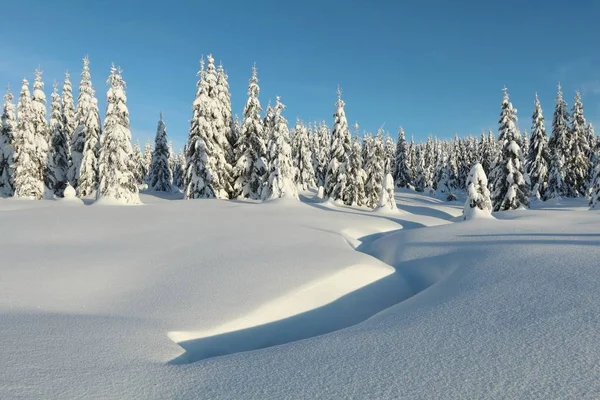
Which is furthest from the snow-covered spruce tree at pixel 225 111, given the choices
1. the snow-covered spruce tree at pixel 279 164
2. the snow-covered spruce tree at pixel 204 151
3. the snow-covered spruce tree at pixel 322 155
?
the snow-covered spruce tree at pixel 322 155

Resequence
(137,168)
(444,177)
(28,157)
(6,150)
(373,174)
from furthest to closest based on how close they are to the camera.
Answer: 1. (444,177)
2. (137,168)
3. (373,174)
4. (6,150)
5. (28,157)

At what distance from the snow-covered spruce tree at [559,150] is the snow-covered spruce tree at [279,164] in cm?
3274

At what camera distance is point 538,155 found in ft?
147

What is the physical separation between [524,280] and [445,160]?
238ft

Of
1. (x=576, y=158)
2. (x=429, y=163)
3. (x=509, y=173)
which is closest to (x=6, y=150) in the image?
(x=509, y=173)

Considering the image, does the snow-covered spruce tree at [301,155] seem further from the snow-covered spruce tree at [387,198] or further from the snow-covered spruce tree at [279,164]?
the snow-covered spruce tree at [387,198]

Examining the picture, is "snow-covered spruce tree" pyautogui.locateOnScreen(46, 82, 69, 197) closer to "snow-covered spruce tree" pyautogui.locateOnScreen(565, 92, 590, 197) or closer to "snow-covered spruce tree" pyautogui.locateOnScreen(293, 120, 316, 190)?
"snow-covered spruce tree" pyautogui.locateOnScreen(293, 120, 316, 190)

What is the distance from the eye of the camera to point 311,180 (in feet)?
221

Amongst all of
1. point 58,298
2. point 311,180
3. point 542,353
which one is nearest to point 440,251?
point 542,353

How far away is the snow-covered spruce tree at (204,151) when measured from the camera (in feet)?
113

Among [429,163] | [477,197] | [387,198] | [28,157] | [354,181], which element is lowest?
[387,198]

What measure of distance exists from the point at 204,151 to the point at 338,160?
13860mm

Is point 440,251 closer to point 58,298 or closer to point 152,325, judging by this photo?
point 152,325

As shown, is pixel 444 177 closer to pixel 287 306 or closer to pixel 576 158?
pixel 576 158
